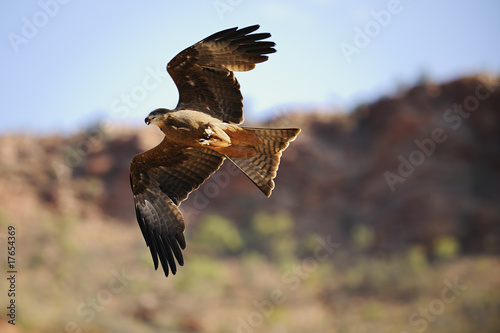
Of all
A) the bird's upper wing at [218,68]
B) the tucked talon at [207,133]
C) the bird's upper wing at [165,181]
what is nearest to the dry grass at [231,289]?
the bird's upper wing at [165,181]

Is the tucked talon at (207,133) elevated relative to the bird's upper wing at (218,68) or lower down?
lower down

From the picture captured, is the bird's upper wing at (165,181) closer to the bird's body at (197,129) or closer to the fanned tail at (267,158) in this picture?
the fanned tail at (267,158)

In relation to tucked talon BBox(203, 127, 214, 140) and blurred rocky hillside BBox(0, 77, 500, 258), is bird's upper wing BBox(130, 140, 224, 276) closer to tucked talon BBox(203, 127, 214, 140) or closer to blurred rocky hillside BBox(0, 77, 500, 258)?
tucked talon BBox(203, 127, 214, 140)

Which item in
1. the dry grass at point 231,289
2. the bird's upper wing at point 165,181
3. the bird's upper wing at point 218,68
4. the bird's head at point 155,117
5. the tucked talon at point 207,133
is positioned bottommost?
the dry grass at point 231,289

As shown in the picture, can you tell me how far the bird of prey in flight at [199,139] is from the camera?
6.87 meters

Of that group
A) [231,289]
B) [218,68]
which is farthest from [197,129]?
[231,289]

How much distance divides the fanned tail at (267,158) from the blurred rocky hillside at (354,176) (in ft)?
64.0

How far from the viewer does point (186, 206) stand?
95.9 ft

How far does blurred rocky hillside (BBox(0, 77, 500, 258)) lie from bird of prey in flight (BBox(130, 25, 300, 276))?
63.7 ft

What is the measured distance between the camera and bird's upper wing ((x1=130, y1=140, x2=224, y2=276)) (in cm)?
791

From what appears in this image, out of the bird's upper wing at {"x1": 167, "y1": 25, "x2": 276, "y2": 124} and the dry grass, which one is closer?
the bird's upper wing at {"x1": 167, "y1": 25, "x2": 276, "y2": 124}

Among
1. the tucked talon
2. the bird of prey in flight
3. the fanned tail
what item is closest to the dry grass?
the bird of prey in flight

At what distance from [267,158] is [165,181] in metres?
1.57

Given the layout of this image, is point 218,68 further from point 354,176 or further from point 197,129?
point 354,176
